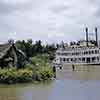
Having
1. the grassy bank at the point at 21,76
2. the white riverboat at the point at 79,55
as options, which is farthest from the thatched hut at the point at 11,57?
the white riverboat at the point at 79,55

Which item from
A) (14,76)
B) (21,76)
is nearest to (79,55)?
(21,76)

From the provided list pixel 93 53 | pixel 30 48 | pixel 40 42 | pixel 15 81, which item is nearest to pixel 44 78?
pixel 15 81

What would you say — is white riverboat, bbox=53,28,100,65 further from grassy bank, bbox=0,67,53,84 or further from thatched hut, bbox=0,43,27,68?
grassy bank, bbox=0,67,53,84

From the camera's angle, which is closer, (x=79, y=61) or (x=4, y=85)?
(x=4, y=85)

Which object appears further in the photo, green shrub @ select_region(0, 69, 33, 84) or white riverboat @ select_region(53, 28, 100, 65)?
white riverboat @ select_region(53, 28, 100, 65)

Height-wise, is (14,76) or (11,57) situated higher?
(11,57)

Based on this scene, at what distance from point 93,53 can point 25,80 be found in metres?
61.6

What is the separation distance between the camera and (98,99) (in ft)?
67.3

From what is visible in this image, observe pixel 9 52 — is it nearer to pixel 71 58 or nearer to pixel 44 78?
pixel 44 78

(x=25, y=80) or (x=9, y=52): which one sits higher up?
(x=9, y=52)

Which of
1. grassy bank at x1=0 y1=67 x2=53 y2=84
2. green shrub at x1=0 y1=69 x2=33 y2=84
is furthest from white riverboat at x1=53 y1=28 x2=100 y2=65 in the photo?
green shrub at x1=0 y1=69 x2=33 y2=84

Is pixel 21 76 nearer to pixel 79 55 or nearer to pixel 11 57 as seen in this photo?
pixel 11 57

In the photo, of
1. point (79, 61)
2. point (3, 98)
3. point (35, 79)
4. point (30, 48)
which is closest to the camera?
point (3, 98)

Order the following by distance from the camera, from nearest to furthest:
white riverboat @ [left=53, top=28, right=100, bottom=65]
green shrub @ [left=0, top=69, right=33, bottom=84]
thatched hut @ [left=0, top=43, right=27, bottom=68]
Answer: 1. green shrub @ [left=0, top=69, right=33, bottom=84]
2. thatched hut @ [left=0, top=43, right=27, bottom=68]
3. white riverboat @ [left=53, top=28, right=100, bottom=65]
